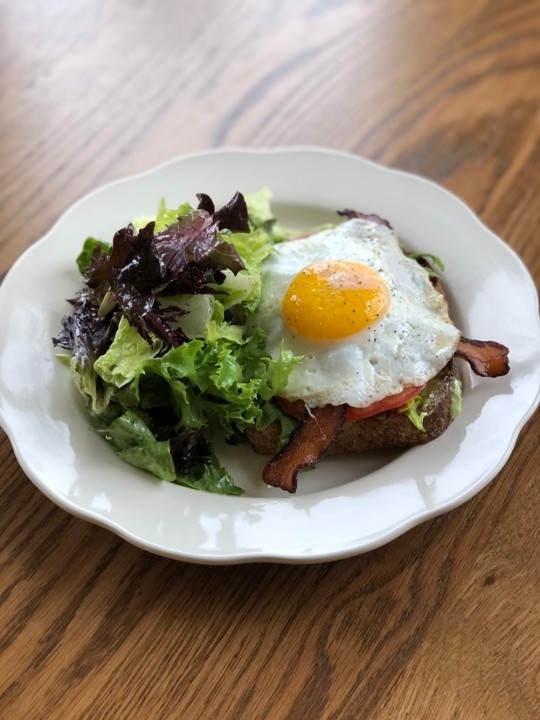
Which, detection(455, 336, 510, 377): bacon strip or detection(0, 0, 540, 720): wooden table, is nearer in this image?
detection(0, 0, 540, 720): wooden table

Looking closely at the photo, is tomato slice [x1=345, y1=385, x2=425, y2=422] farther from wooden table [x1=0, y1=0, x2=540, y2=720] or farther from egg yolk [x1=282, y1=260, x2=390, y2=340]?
wooden table [x1=0, y1=0, x2=540, y2=720]

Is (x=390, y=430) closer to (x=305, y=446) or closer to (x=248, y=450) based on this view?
(x=305, y=446)

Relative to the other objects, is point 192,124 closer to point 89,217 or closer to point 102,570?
point 89,217

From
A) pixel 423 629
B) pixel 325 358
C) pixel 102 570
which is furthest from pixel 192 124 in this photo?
pixel 423 629

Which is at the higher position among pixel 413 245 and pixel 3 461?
pixel 3 461

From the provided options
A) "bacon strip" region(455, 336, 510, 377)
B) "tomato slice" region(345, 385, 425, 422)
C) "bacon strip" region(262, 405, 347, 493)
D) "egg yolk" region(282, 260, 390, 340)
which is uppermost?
"egg yolk" region(282, 260, 390, 340)

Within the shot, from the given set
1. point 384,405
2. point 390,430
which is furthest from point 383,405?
point 390,430

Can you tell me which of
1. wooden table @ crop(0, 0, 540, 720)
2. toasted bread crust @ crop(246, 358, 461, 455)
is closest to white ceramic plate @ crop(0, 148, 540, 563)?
toasted bread crust @ crop(246, 358, 461, 455)
